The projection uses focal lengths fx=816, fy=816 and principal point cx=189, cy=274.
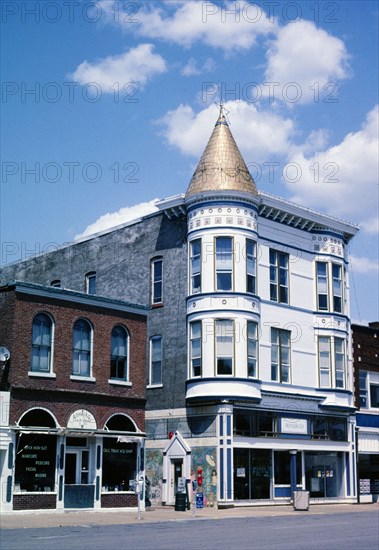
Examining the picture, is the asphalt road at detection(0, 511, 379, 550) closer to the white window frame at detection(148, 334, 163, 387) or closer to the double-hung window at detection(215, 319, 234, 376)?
the double-hung window at detection(215, 319, 234, 376)

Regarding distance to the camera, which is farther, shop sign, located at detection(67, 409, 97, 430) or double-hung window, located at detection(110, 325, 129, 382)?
double-hung window, located at detection(110, 325, 129, 382)

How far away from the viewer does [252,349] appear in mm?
38719

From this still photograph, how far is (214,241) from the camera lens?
3859 centimetres

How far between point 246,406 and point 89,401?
8647 millimetres

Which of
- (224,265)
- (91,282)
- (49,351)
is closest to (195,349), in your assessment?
(224,265)

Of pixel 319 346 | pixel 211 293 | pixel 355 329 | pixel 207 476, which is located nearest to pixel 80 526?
pixel 207 476

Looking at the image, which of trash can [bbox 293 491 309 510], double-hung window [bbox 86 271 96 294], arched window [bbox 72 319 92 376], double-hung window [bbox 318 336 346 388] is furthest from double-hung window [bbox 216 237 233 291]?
trash can [bbox 293 491 309 510]

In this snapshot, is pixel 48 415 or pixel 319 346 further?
pixel 319 346

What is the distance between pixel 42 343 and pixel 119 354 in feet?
13.3

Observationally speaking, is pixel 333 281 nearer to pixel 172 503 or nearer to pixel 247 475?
pixel 247 475

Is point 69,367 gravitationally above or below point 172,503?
above

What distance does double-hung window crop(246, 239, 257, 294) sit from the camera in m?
39.1

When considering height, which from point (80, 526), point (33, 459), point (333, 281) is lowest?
point (80, 526)

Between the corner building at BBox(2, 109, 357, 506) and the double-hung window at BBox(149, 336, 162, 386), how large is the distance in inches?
3.2
